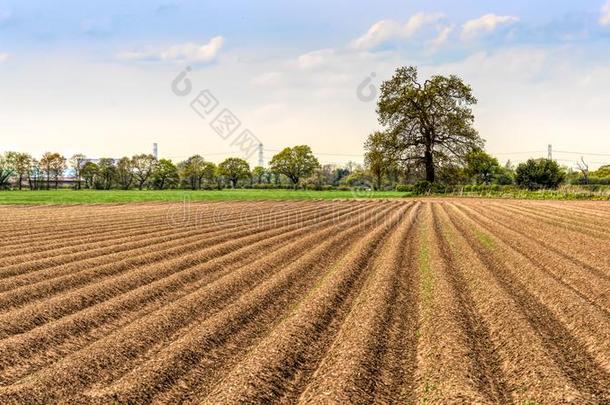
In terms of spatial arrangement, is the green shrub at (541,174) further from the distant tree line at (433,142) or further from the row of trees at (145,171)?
the row of trees at (145,171)

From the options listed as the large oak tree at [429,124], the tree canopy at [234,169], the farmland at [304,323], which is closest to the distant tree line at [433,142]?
the large oak tree at [429,124]

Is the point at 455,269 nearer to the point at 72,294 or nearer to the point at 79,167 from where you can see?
the point at 72,294

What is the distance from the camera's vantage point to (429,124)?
50.1 meters

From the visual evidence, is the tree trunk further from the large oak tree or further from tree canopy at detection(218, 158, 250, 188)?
tree canopy at detection(218, 158, 250, 188)

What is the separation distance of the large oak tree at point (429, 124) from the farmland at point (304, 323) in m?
37.9

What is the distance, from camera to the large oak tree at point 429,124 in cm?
4941

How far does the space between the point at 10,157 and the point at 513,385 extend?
10209 cm

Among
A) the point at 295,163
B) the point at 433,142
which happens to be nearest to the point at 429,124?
the point at 433,142

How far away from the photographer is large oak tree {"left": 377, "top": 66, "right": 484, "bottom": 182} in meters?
49.4

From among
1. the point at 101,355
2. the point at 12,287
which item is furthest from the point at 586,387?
the point at 12,287

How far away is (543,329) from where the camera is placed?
6.19 meters

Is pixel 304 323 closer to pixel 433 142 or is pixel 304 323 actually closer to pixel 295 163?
pixel 433 142

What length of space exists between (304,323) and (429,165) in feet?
149

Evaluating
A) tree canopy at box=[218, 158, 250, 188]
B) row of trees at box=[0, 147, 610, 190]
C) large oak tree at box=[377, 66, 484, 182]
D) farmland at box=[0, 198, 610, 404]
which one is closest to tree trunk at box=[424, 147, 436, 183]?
large oak tree at box=[377, 66, 484, 182]
